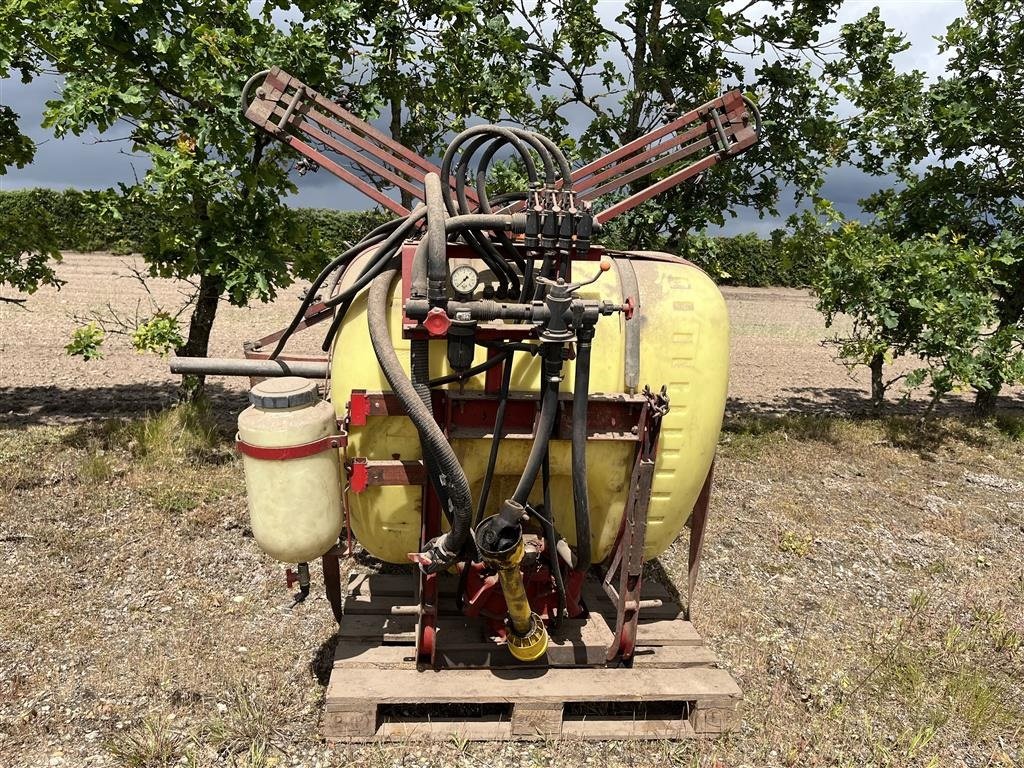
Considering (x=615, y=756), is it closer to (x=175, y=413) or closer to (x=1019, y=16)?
(x=175, y=413)

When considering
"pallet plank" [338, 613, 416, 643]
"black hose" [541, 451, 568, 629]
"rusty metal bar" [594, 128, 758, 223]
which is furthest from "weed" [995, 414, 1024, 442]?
"pallet plank" [338, 613, 416, 643]

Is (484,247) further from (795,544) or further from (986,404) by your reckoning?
(986,404)

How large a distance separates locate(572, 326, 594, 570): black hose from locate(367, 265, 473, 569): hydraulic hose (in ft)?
1.65

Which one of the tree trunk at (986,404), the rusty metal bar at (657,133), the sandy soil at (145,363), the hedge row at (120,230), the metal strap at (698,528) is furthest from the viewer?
the tree trunk at (986,404)

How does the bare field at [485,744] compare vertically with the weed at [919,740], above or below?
above

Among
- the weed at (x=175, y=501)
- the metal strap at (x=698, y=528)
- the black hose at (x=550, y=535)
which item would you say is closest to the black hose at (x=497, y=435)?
the black hose at (x=550, y=535)

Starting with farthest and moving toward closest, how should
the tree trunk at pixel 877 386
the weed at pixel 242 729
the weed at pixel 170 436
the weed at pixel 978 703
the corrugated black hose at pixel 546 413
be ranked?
the tree trunk at pixel 877 386
the weed at pixel 170 436
the weed at pixel 978 703
the weed at pixel 242 729
the corrugated black hose at pixel 546 413

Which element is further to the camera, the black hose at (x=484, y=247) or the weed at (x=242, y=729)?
the weed at (x=242, y=729)

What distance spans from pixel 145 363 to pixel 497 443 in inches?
349

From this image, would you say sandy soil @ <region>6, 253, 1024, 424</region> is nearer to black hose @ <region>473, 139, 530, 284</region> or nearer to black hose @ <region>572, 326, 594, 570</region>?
black hose @ <region>473, 139, 530, 284</region>

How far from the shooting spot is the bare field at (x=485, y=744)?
314 cm

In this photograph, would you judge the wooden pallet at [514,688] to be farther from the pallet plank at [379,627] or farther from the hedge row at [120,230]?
the hedge row at [120,230]

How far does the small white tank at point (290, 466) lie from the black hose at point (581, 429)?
1123 millimetres

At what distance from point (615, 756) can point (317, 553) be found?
1700 mm
